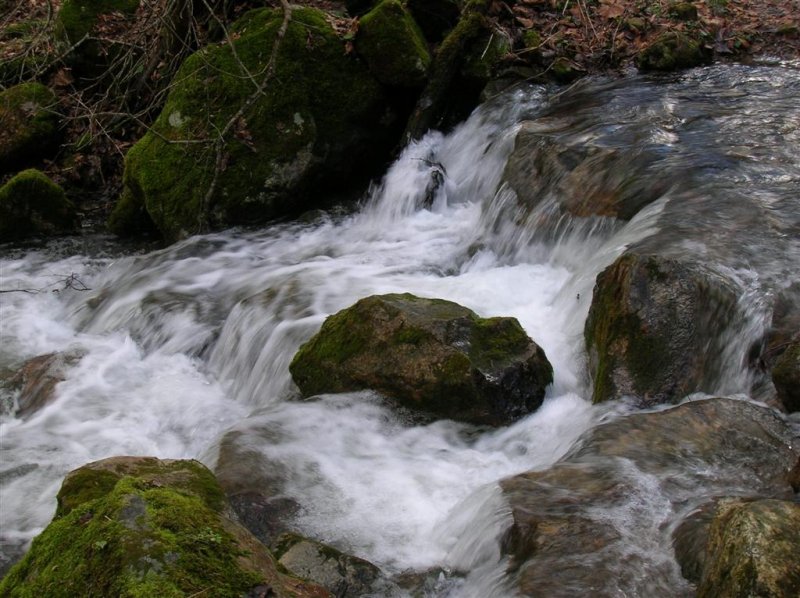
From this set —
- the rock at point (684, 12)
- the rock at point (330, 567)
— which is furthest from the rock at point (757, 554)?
the rock at point (684, 12)

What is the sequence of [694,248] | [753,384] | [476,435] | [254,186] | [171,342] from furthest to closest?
[254,186] < [171,342] < [694,248] < [476,435] < [753,384]

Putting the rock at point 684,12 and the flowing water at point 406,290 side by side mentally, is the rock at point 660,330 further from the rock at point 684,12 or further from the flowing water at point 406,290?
the rock at point 684,12

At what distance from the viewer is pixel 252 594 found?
254cm

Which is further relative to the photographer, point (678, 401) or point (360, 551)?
point (678, 401)

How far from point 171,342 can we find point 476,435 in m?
3.21

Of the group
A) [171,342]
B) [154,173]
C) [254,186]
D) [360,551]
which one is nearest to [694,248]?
[360,551]

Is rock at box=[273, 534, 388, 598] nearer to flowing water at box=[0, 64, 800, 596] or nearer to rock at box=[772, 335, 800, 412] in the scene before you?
flowing water at box=[0, 64, 800, 596]

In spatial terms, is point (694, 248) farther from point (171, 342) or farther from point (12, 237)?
point (12, 237)

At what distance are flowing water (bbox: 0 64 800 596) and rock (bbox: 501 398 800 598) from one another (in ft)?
0.30

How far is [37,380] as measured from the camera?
21.2 feet

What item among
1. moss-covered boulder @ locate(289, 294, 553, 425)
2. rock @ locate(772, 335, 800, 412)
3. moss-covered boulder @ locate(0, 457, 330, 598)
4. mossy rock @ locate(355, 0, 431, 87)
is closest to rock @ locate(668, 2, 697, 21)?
mossy rock @ locate(355, 0, 431, 87)

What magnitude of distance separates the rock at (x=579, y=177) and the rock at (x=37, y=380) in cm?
402

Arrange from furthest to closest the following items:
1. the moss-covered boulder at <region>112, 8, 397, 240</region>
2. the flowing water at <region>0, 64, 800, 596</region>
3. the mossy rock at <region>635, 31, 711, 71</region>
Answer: the mossy rock at <region>635, 31, 711, 71</region> < the moss-covered boulder at <region>112, 8, 397, 240</region> < the flowing water at <region>0, 64, 800, 596</region>

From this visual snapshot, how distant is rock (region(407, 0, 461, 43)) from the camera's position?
388 inches
